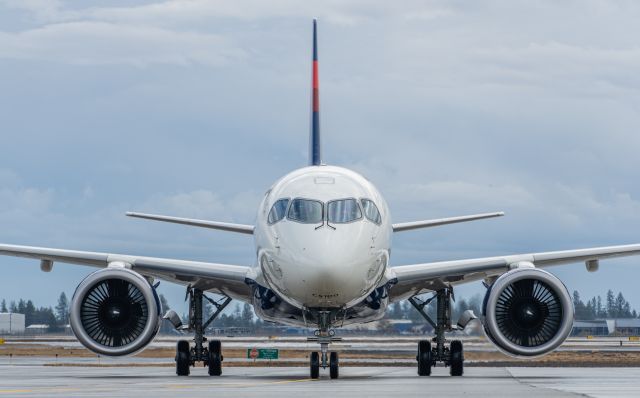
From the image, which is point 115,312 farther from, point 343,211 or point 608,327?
point 608,327

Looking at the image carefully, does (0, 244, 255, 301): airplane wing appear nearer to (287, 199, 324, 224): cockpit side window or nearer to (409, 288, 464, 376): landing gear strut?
(287, 199, 324, 224): cockpit side window

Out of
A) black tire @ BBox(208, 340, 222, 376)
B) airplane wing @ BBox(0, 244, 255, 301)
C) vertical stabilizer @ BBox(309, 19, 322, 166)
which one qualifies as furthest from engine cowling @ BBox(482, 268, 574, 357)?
vertical stabilizer @ BBox(309, 19, 322, 166)

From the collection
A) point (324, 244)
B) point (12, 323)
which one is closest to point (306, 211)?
point (324, 244)

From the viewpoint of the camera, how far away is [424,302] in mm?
32750

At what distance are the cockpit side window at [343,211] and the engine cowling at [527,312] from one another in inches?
158

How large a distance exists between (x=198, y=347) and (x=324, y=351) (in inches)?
219

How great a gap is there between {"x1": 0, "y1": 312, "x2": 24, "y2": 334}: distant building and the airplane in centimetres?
11041

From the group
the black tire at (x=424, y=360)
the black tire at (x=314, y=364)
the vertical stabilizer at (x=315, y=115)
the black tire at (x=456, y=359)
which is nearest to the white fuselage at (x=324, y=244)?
the black tire at (x=314, y=364)

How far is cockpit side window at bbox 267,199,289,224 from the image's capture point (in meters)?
26.6

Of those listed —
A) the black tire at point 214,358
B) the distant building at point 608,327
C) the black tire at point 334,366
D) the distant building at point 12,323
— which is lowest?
the black tire at point 334,366

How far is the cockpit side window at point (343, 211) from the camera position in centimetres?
2597

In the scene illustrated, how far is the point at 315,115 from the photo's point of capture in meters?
37.3

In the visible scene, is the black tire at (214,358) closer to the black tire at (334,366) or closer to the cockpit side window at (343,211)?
the black tire at (334,366)

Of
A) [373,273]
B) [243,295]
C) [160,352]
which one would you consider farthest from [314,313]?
[160,352]
